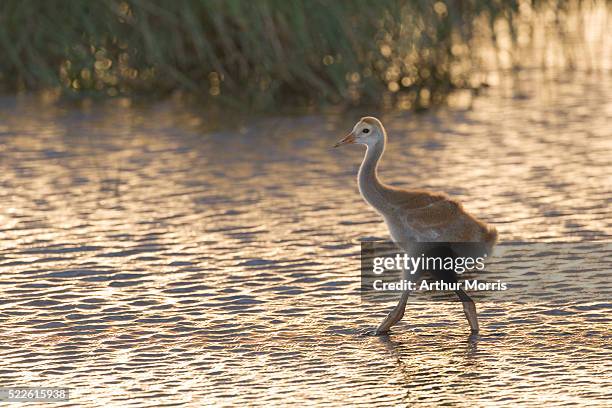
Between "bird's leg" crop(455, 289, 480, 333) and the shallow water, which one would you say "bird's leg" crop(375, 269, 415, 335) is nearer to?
the shallow water

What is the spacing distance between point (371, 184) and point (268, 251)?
2247 mm

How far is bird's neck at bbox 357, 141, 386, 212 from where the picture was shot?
9.77 metres

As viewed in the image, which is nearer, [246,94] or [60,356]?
[60,356]

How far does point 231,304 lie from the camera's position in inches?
407

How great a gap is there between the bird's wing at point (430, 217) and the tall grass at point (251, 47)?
7.95m

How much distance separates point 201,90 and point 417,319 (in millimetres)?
10394

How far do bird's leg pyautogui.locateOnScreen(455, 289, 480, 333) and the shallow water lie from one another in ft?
0.30

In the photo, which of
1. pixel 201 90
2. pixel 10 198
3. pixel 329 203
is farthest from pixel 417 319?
pixel 201 90

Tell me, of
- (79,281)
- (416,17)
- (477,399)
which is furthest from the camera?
(416,17)

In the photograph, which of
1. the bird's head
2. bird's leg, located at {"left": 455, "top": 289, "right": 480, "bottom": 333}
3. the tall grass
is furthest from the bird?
the tall grass

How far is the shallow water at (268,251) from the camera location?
870 centimetres

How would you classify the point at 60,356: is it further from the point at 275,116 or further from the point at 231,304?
the point at 275,116

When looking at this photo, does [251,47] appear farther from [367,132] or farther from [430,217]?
[430,217]

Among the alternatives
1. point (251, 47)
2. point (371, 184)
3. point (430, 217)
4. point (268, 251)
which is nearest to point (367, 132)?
point (371, 184)
